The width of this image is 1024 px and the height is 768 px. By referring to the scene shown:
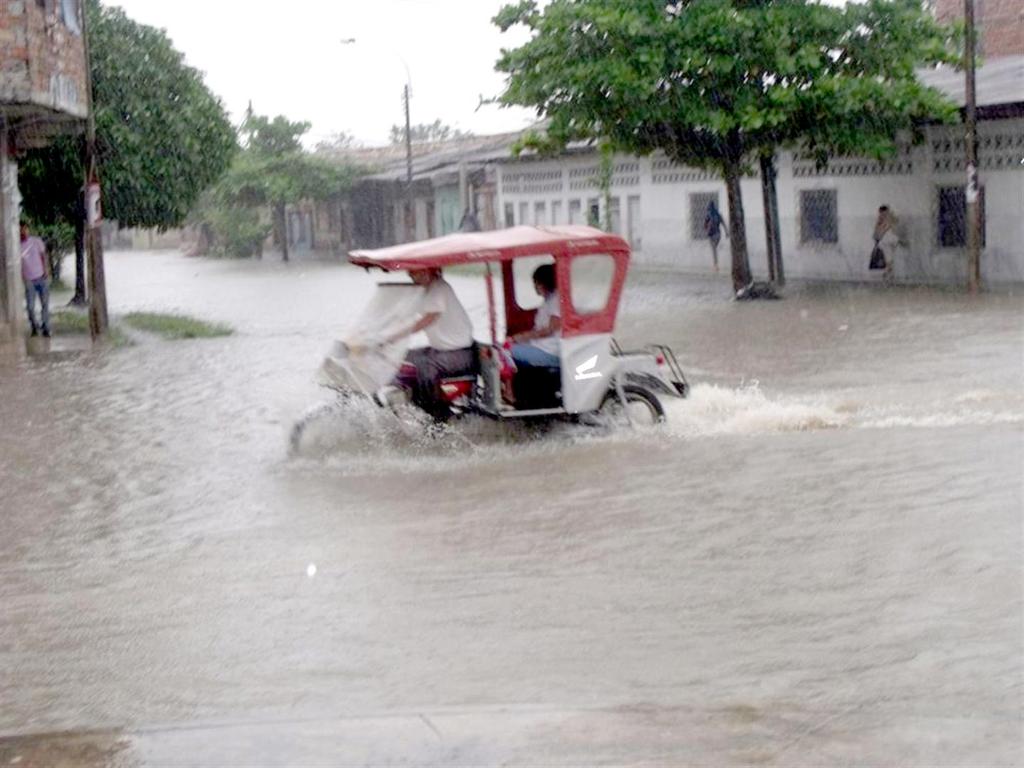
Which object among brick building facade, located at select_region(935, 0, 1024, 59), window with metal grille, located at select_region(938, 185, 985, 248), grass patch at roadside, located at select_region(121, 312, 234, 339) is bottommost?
grass patch at roadside, located at select_region(121, 312, 234, 339)

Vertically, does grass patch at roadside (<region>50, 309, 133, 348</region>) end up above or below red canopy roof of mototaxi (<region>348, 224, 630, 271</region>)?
below

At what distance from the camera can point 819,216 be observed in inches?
1262

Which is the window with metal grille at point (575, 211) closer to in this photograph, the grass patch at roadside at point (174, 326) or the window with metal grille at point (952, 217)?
the window with metal grille at point (952, 217)

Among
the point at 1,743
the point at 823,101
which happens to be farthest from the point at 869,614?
the point at 823,101

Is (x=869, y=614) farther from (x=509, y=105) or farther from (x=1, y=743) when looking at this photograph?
(x=509, y=105)

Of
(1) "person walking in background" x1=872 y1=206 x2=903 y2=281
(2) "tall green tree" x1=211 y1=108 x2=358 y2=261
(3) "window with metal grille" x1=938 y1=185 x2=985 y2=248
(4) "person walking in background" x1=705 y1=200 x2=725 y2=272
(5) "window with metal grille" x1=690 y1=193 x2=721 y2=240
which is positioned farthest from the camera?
(2) "tall green tree" x1=211 y1=108 x2=358 y2=261

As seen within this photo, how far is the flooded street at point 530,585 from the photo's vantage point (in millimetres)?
5238

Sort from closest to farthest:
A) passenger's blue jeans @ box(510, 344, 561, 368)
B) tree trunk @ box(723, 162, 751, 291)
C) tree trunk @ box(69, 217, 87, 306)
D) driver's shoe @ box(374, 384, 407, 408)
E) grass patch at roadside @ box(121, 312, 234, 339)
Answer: driver's shoe @ box(374, 384, 407, 408) < passenger's blue jeans @ box(510, 344, 561, 368) < grass patch at roadside @ box(121, 312, 234, 339) < tree trunk @ box(723, 162, 751, 291) < tree trunk @ box(69, 217, 87, 306)

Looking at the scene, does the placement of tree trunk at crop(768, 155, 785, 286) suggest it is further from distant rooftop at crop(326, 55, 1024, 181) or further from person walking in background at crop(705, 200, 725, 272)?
person walking in background at crop(705, 200, 725, 272)

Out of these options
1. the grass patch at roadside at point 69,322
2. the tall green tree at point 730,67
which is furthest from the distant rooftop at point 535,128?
the grass patch at roadside at point 69,322

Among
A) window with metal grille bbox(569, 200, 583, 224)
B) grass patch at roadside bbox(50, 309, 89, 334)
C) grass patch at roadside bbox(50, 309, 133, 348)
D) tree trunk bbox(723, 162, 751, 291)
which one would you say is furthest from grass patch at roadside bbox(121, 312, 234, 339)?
window with metal grille bbox(569, 200, 583, 224)

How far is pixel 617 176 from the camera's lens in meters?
40.5

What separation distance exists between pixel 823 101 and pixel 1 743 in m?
21.2

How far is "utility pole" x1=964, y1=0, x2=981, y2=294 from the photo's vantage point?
23078 millimetres
